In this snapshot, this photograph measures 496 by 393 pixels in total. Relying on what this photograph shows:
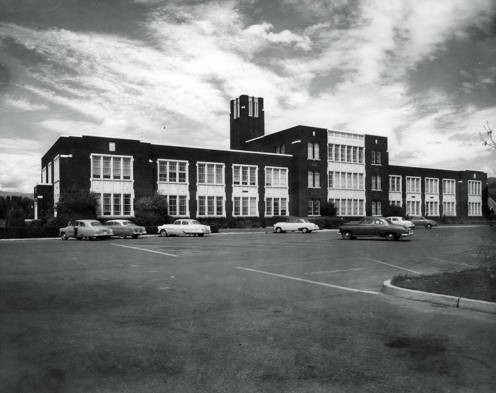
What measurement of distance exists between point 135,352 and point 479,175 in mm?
82479

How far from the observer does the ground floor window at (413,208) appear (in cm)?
6736

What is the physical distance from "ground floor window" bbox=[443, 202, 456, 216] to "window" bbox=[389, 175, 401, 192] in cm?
1119

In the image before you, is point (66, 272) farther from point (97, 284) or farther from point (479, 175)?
point (479, 175)

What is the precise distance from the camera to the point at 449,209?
72.4m

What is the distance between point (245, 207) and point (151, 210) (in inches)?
507

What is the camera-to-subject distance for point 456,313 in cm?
788

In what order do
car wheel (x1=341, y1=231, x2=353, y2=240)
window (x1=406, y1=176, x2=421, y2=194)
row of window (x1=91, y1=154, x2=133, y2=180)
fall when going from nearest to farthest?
car wheel (x1=341, y1=231, x2=353, y2=240) < row of window (x1=91, y1=154, x2=133, y2=180) < window (x1=406, y1=176, x2=421, y2=194)

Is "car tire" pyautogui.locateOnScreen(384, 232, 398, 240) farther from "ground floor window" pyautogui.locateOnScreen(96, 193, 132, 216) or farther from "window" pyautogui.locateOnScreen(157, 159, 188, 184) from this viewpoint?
"ground floor window" pyautogui.locateOnScreen(96, 193, 132, 216)

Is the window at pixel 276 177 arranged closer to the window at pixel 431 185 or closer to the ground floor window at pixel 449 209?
the window at pixel 431 185

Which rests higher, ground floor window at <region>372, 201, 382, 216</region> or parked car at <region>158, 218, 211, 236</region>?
ground floor window at <region>372, 201, 382, 216</region>

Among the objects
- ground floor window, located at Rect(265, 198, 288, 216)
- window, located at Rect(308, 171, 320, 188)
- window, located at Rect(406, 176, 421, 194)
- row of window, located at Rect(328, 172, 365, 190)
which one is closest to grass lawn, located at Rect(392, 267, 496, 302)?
ground floor window, located at Rect(265, 198, 288, 216)

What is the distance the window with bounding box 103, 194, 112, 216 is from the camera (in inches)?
1703

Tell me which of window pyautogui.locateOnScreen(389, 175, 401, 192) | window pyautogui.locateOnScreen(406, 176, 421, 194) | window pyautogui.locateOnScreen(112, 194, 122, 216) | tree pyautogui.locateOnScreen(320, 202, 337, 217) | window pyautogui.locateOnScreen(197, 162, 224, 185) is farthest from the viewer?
window pyautogui.locateOnScreen(406, 176, 421, 194)

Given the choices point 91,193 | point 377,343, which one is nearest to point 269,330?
point 377,343
